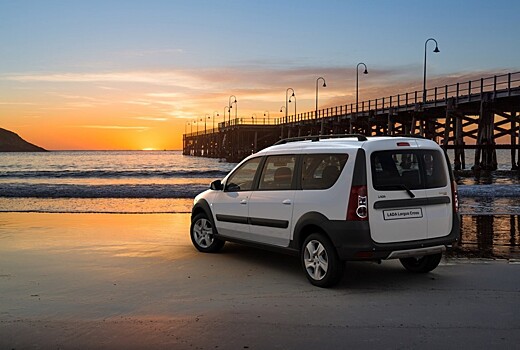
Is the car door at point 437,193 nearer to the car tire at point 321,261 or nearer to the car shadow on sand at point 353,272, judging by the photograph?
the car shadow on sand at point 353,272

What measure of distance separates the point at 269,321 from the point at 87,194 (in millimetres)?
18150

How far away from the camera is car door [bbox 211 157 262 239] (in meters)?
7.70

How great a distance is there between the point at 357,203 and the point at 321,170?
72cm

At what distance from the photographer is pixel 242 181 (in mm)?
7934

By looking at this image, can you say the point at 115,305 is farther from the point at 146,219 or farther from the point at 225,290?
the point at 146,219

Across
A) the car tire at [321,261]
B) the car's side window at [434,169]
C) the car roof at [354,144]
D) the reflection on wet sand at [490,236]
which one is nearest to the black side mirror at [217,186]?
the car roof at [354,144]

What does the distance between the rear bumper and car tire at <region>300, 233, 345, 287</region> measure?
11 cm

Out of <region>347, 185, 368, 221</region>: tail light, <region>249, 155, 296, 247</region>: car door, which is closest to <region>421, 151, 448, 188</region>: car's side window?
<region>347, 185, 368, 221</region>: tail light

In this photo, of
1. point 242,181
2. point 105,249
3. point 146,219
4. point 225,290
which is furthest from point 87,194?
point 225,290

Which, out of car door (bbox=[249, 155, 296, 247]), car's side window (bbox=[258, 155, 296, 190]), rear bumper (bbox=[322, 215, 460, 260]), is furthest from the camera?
car's side window (bbox=[258, 155, 296, 190])

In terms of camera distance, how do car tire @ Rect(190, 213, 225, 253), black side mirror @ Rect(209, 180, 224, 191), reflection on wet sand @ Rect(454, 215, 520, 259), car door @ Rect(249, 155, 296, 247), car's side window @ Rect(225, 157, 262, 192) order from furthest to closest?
reflection on wet sand @ Rect(454, 215, 520, 259) < car tire @ Rect(190, 213, 225, 253) < black side mirror @ Rect(209, 180, 224, 191) < car's side window @ Rect(225, 157, 262, 192) < car door @ Rect(249, 155, 296, 247)

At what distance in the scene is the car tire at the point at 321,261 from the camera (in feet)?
20.3

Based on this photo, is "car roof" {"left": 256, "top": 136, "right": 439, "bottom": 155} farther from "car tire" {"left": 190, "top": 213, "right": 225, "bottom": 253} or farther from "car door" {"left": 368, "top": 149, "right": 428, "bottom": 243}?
"car tire" {"left": 190, "top": 213, "right": 225, "bottom": 253}

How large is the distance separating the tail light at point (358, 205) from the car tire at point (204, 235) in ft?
9.31
